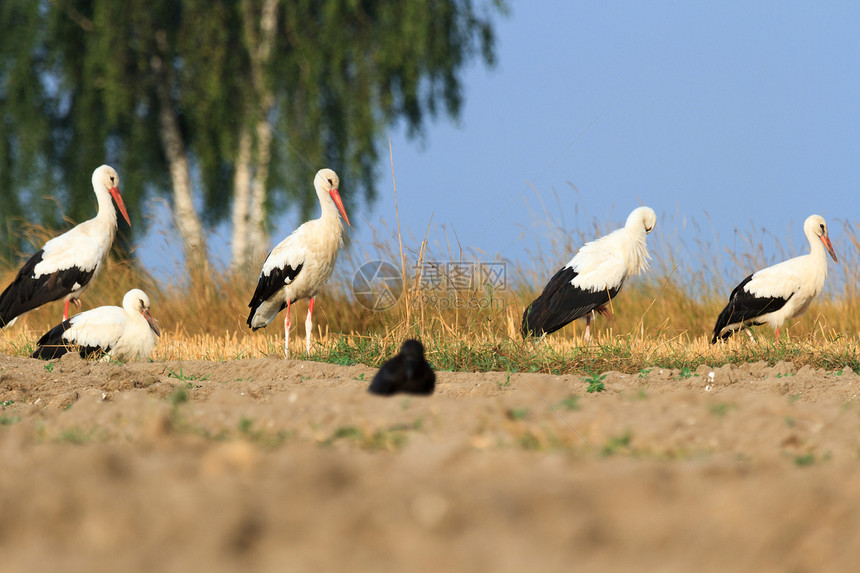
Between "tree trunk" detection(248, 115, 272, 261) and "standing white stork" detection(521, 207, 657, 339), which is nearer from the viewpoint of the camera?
"standing white stork" detection(521, 207, 657, 339)

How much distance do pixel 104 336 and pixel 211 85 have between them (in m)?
9.27

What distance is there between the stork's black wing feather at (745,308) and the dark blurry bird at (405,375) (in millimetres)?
5526

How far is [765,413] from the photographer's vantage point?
12.8 feet

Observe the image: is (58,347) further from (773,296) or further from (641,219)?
(773,296)

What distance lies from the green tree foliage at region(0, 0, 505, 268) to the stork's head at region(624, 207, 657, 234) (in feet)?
26.0

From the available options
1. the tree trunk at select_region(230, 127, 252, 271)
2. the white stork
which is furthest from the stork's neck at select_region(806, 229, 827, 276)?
the tree trunk at select_region(230, 127, 252, 271)

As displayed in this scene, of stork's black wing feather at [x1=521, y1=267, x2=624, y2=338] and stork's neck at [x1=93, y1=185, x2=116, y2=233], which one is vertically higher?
stork's neck at [x1=93, y1=185, x2=116, y2=233]

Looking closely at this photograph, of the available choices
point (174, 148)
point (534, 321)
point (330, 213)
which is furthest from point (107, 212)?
point (174, 148)

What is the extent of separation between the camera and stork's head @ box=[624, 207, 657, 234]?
9477 mm

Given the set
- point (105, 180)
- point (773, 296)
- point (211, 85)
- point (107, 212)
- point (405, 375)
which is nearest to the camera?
point (405, 375)

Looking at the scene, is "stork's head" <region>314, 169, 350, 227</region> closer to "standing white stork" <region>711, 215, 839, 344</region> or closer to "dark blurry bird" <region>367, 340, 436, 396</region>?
"standing white stork" <region>711, 215, 839, 344</region>

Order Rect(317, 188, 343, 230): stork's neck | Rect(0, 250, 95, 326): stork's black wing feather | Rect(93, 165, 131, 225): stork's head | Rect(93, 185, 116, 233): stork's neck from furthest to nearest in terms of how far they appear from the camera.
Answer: Rect(93, 165, 131, 225): stork's head < Rect(93, 185, 116, 233): stork's neck < Rect(0, 250, 95, 326): stork's black wing feather < Rect(317, 188, 343, 230): stork's neck

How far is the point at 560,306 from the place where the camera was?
347 inches

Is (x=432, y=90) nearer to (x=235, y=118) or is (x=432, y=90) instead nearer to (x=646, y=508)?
(x=235, y=118)
